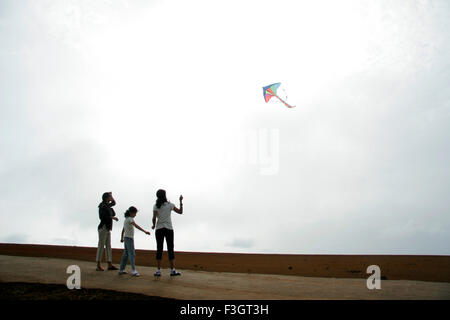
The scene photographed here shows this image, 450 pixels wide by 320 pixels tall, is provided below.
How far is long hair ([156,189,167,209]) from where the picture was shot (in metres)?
8.71

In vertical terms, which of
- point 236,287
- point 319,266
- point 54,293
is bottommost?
point 319,266

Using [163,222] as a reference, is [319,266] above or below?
below

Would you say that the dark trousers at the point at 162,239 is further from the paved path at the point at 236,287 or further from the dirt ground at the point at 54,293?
the dirt ground at the point at 54,293

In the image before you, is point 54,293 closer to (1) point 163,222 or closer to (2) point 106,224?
(1) point 163,222

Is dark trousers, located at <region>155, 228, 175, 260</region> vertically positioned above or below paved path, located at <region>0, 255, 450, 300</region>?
above

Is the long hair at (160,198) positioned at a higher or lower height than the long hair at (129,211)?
higher

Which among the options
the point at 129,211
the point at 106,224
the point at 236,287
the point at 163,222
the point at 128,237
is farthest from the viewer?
the point at 106,224

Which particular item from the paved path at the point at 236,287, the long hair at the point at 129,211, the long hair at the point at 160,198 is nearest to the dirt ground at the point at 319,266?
the paved path at the point at 236,287

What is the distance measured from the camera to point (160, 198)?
8742 millimetres

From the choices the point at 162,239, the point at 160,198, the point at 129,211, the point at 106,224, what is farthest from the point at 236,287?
the point at 106,224

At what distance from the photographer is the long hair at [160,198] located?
8711 millimetres

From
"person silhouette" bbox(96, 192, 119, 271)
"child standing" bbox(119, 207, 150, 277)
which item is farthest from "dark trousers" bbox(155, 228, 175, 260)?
"person silhouette" bbox(96, 192, 119, 271)

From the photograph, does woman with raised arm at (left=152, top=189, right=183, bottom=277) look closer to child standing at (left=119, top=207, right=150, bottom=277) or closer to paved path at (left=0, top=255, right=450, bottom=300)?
child standing at (left=119, top=207, right=150, bottom=277)
